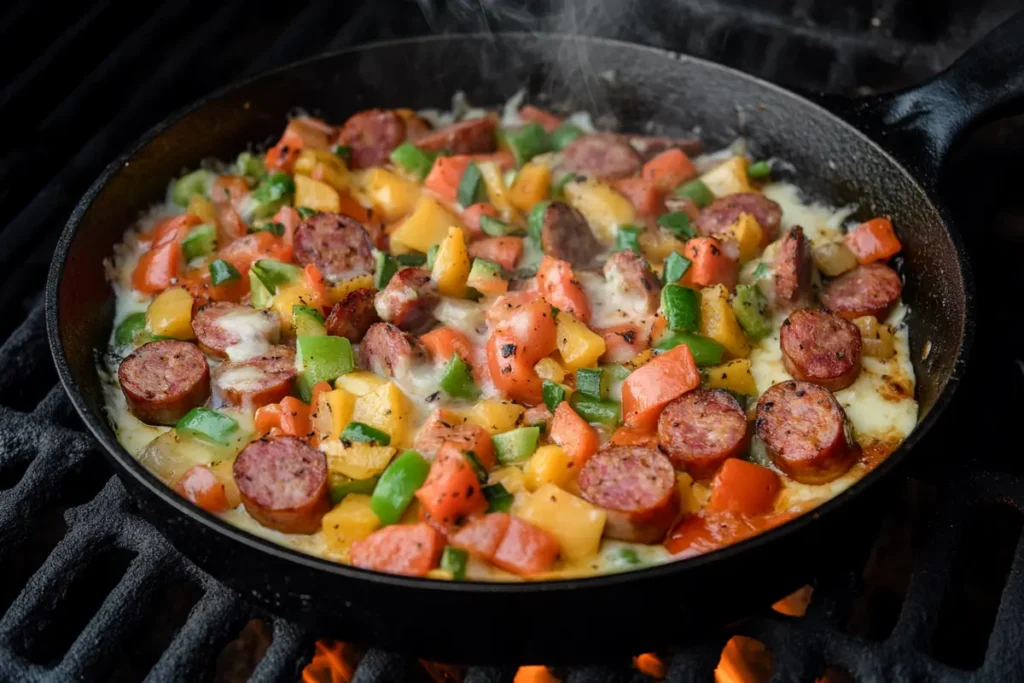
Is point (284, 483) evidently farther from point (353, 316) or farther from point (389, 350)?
point (353, 316)

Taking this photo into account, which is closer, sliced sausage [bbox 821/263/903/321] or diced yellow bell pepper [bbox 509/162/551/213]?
sliced sausage [bbox 821/263/903/321]

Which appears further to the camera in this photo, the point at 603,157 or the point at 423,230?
the point at 603,157

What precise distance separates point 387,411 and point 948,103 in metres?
1.94

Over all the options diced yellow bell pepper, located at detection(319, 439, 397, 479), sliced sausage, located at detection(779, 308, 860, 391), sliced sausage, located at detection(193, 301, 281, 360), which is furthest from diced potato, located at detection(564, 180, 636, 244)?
diced yellow bell pepper, located at detection(319, 439, 397, 479)

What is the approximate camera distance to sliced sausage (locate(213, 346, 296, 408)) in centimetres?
286

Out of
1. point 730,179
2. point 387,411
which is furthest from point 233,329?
point 730,179

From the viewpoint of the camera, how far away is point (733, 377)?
2.93 m

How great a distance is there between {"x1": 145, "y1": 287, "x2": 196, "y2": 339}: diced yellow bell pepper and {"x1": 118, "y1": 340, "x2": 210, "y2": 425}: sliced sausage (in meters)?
0.16

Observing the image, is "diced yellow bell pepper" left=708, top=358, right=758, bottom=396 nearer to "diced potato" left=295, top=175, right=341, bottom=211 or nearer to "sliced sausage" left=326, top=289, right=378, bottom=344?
"sliced sausage" left=326, top=289, right=378, bottom=344

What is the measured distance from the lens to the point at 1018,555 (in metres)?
2.53

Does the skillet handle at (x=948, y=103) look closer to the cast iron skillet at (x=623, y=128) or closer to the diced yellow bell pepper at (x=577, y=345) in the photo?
the cast iron skillet at (x=623, y=128)

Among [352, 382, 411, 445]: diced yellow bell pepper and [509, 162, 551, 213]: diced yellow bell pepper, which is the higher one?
[509, 162, 551, 213]: diced yellow bell pepper

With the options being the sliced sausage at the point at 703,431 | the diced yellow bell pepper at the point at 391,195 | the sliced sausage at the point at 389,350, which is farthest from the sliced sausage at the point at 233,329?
the sliced sausage at the point at 703,431

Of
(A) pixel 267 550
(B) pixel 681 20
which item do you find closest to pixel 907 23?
(B) pixel 681 20
